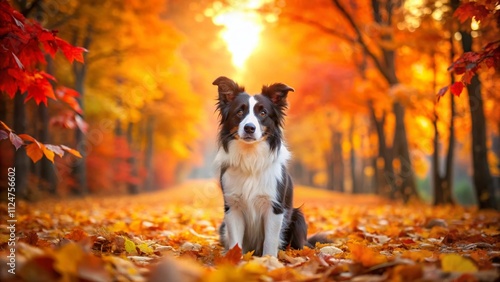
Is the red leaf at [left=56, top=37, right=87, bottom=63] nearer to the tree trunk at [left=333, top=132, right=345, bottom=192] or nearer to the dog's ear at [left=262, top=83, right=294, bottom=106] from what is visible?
the dog's ear at [left=262, top=83, right=294, bottom=106]

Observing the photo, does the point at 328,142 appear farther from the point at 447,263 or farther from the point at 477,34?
the point at 447,263

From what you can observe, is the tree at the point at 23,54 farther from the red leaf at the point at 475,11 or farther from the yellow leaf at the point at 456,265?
the red leaf at the point at 475,11

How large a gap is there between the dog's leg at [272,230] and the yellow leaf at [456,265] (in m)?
1.82

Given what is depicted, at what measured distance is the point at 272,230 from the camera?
4.07 m

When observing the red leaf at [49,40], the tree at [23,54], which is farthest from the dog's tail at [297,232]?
the red leaf at [49,40]

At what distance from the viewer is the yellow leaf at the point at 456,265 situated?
7.94 feet

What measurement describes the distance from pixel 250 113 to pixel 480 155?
7.28 meters

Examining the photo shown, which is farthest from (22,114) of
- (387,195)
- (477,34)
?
(387,195)

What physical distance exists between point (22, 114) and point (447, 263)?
9.76 m

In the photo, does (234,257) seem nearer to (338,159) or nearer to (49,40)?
(49,40)

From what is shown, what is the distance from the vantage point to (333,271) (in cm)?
260

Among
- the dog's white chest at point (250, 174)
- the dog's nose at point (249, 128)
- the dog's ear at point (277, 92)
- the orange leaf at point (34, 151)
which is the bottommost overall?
the dog's white chest at point (250, 174)

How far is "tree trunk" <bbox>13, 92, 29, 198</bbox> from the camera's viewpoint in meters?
9.63

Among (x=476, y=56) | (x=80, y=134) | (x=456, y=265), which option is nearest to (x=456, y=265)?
(x=456, y=265)
